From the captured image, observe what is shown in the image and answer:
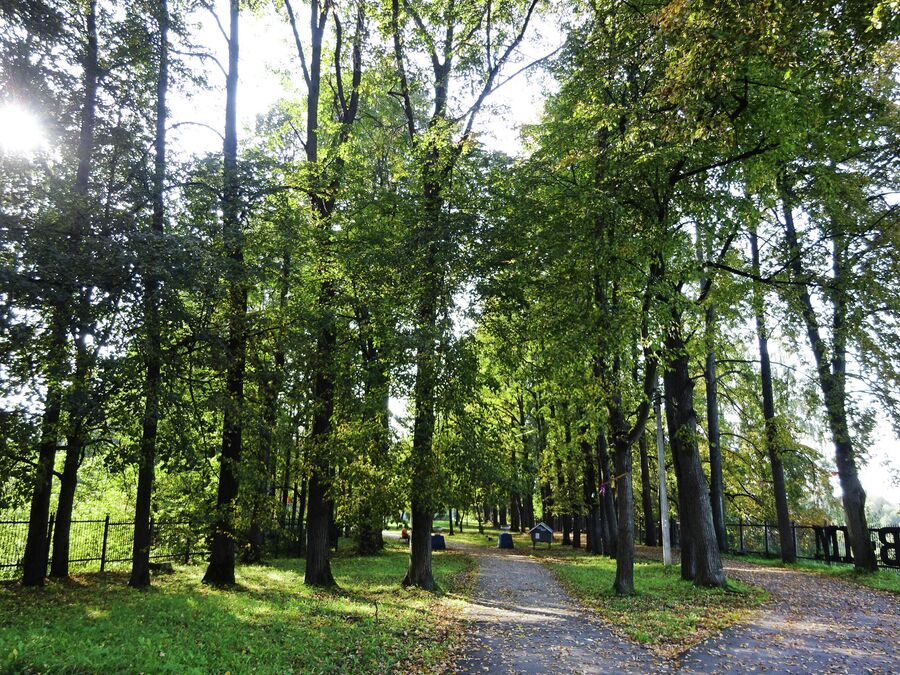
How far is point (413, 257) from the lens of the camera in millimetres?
10508

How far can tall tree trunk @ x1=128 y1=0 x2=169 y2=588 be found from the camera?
6789 millimetres

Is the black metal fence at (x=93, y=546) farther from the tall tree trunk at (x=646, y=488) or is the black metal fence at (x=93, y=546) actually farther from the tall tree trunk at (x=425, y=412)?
the tall tree trunk at (x=646, y=488)

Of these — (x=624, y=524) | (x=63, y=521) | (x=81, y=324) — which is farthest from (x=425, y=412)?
(x=63, y=521)

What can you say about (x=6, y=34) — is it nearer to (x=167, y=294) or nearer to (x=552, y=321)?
(x=167, y=294)

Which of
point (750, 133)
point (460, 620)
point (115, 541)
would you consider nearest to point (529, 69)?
point (750, 133)

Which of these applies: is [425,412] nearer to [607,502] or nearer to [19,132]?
[19,132]

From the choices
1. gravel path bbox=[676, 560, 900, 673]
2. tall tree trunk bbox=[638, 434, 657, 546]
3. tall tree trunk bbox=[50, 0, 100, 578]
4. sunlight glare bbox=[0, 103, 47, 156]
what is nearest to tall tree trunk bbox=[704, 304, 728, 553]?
tall tree trunk bbox=[638, 434, 657, 546]

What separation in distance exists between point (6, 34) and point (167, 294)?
3647 mm

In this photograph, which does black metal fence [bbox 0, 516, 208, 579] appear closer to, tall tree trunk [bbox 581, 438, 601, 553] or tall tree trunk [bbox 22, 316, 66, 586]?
tall tree trunk [bbox 22, 316, 66, 586]

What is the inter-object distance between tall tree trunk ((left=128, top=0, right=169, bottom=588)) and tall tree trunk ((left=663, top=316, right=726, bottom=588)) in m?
9.63

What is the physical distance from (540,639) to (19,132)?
10053 millimetres

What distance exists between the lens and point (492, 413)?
12422 mm

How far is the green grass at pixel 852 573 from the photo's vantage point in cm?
1297

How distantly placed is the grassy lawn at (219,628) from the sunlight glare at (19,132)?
18.8 ft
